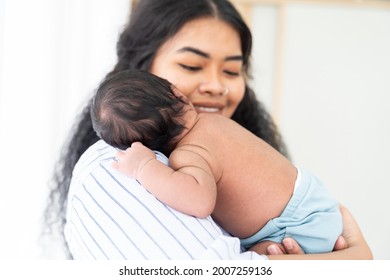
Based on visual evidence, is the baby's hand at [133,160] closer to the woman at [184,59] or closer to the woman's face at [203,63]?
the woman at [184,59]

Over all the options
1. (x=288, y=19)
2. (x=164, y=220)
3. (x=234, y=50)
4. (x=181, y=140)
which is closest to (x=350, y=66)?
(x=288, y=19)

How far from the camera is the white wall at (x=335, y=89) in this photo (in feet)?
10.4

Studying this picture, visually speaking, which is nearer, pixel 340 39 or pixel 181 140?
pixel 181 140

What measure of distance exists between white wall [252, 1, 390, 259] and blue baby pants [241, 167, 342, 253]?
212cm

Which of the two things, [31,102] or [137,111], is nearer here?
[137,111]

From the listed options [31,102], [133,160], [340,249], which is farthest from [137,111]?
[31,102]

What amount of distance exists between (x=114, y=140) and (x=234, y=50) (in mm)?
467

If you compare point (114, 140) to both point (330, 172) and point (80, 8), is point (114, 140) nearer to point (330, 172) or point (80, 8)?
point (80, 8)

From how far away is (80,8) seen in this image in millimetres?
2318

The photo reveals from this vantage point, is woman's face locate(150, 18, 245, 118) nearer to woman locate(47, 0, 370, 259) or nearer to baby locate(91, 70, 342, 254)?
woman locate(47, 0, 370, 259)

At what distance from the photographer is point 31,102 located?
187cm

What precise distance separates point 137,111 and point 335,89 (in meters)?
2.48

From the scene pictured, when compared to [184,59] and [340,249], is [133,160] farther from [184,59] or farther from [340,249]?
[340,249]

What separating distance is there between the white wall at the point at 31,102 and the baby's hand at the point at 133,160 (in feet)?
2.64
